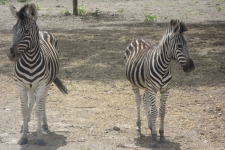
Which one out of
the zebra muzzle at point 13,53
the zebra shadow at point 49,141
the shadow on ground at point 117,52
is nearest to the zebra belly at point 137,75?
the zebra shadow at point 49,141

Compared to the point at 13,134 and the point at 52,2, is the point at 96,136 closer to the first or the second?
the point at 13,134

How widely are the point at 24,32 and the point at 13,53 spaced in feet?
1.37

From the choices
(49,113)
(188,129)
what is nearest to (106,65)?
(49,113)

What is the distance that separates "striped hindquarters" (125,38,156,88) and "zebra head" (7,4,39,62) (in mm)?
1882

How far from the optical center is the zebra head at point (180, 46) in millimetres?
7156

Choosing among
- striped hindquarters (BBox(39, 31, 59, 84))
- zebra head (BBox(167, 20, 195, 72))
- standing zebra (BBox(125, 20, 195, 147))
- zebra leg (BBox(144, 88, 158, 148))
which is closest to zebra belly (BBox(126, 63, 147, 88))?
standing zebra (BBox(125, 20, 195, 147))

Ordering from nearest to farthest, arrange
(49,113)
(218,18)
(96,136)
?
1. (96,136)
2. (49,113)
3. (218,18)

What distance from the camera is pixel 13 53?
6.93 meters

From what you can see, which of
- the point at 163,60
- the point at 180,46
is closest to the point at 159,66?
the point at 163,60

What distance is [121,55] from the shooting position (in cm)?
1440

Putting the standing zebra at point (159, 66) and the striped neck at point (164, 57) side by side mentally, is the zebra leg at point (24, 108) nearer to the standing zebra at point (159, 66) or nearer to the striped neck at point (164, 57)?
the standing zebra at point (159, 66)

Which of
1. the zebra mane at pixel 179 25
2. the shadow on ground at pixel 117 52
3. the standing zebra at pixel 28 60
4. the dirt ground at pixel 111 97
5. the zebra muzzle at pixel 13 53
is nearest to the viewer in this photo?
the zebra muzzle at pixel 13 53

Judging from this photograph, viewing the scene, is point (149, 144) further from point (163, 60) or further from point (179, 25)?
point (179, 25)

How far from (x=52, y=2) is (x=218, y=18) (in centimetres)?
1195
